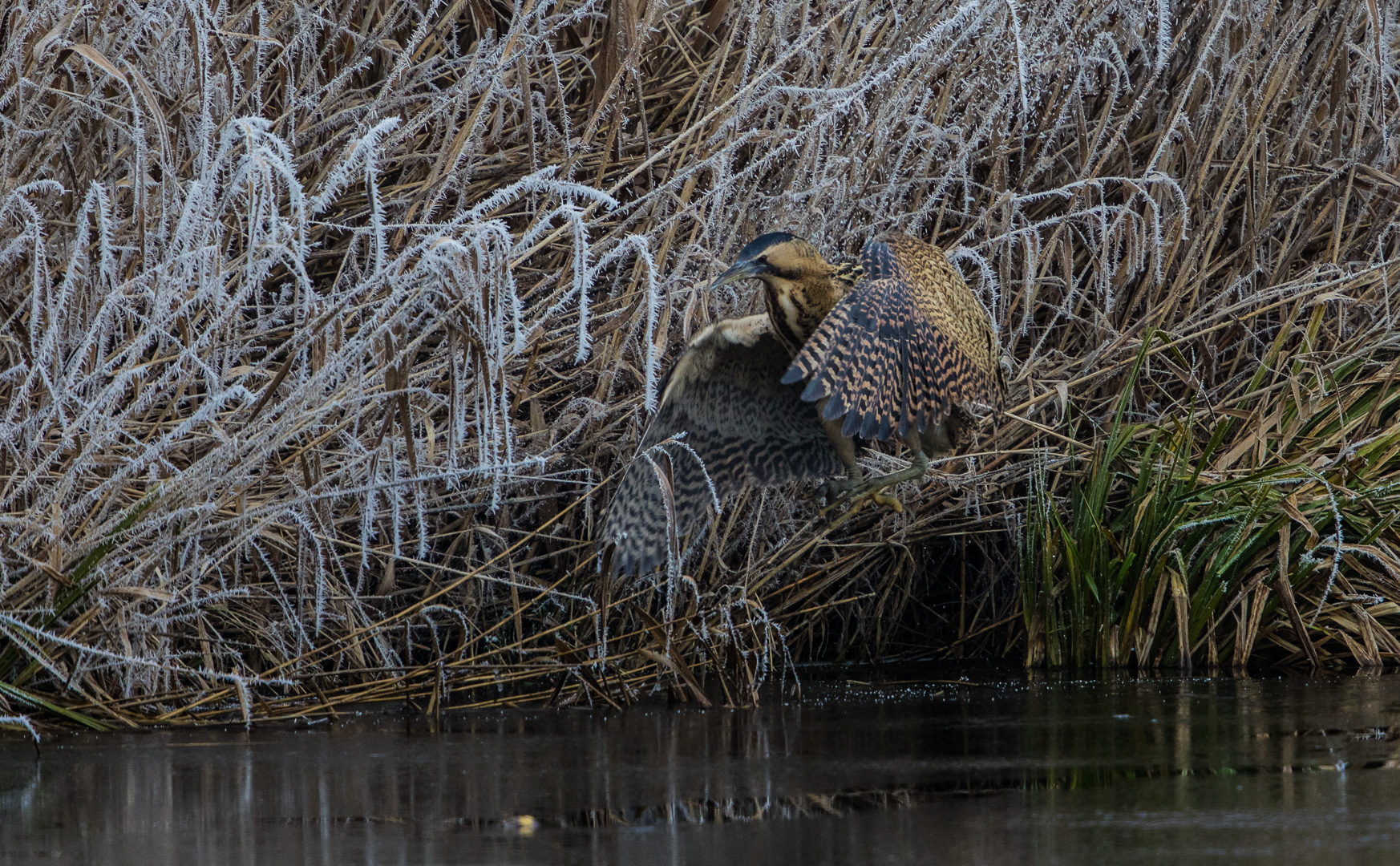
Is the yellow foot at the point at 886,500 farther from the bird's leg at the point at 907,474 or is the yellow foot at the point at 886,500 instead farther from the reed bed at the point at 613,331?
the reed bed at the point at 613,331

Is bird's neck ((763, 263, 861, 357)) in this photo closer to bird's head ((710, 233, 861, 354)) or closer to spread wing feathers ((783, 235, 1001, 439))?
bird's head ((710, 233, 861, 354))

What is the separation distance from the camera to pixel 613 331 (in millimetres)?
4602

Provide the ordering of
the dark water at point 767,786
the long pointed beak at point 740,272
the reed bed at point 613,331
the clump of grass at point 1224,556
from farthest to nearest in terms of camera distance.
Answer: the clump of grass at point 1224,556
the long pointed beak at point 740,272
the reed bed at point 613,331
the dark water at point 767,786

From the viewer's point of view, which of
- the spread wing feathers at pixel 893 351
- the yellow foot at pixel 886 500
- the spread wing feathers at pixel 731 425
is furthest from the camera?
the yellow foot at pixel 886 500

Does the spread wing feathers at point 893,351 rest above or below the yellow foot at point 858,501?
above

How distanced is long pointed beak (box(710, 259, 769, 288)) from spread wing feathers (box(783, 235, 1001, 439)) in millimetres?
343

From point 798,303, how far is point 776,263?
0.63ft

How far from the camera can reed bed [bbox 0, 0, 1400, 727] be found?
3.73m

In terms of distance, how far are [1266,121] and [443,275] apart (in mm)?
3390

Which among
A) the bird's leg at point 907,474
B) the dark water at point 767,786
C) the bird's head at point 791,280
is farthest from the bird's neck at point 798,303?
the dark water at point 767,786

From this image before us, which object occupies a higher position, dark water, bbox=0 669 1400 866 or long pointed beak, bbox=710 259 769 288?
long pointed beak, bbox=710 259 769 288

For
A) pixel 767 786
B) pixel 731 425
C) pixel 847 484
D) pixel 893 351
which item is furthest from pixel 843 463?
pixel 767 786

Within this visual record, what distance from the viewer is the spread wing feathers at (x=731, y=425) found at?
4.75m

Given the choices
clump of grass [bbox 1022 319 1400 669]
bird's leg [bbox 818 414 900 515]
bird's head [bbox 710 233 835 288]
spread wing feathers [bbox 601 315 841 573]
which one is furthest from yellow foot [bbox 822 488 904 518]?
bird's head [bbox 710 233 835 288]
